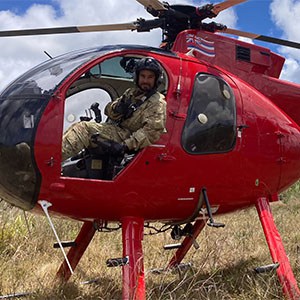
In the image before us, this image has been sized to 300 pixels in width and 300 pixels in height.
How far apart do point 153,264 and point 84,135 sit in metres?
3.36

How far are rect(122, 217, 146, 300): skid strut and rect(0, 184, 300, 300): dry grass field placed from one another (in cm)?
31

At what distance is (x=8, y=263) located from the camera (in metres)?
6.09

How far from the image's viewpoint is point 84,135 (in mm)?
4395

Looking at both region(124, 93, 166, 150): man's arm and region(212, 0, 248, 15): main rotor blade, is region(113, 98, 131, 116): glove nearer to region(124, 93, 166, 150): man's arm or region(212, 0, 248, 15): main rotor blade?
region(124, 93, 166, 150): man's arm

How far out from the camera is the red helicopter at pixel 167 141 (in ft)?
13.3

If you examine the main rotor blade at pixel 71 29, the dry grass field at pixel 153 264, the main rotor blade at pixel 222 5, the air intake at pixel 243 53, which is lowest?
A: the dry grass field at pixel 153 264

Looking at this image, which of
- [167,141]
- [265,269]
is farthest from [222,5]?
[265,269]

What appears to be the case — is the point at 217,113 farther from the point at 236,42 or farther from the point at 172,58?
the point at 236,42

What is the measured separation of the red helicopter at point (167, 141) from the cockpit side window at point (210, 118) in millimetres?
12

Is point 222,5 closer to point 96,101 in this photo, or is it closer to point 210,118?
point 210,118

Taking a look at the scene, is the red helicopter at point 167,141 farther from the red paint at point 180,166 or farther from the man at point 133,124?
the man at point 133,124

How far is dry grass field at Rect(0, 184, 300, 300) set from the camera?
511 centimetres

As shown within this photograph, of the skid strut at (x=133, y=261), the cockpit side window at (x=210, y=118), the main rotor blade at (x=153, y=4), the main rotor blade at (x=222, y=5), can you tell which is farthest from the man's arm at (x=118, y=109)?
the main rotor blade at (x=222, y=5)

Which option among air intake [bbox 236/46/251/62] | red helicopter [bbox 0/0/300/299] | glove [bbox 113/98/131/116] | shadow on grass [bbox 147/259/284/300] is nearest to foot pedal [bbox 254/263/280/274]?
red helicopter [bbox 0/0/300/299]
